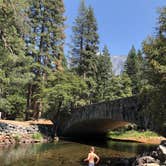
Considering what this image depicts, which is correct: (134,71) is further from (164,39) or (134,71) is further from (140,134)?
(164,39)

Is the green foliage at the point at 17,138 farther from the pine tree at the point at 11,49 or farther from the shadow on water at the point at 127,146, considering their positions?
the shadow on water at the point at 127,146

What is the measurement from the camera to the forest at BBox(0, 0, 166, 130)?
16.1 meters

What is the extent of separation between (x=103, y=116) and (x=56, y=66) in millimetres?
14610

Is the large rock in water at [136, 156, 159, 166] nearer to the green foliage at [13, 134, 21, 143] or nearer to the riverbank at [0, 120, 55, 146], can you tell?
the riverbank at [0, 120, 55, 146]

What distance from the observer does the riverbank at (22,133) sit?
25453 millimetres

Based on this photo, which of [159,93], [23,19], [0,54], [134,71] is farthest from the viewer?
[134,71]

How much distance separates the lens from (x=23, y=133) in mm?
27781

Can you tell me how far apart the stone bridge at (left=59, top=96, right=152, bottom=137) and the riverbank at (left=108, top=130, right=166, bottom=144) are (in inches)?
82.0

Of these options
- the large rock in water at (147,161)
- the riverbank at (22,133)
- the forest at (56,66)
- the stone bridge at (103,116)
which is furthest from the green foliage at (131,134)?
the large rock in water at (147,161)

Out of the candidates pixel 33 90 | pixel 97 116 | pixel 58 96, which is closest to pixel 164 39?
pixel 97 116

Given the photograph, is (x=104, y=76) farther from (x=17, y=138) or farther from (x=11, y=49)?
(x=11, y=49)

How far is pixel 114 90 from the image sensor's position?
157ft

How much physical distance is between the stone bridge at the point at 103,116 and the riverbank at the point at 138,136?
2.08 metres

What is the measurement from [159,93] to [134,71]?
143ft
